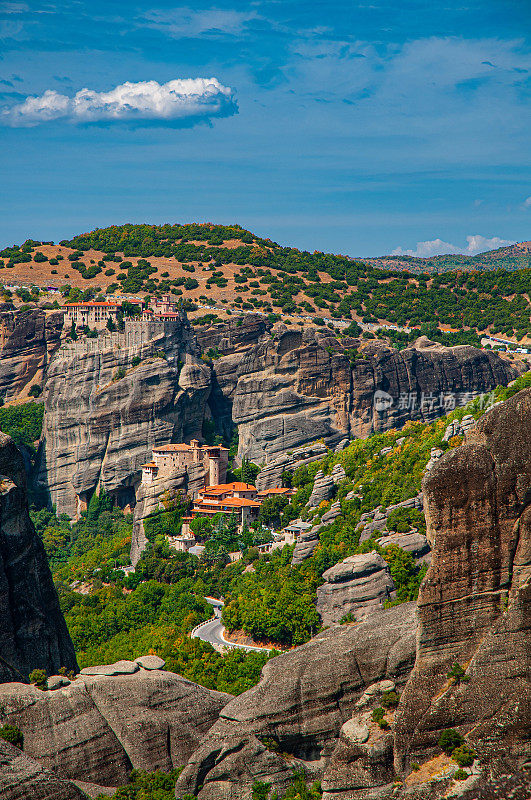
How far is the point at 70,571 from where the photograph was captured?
93.4 m

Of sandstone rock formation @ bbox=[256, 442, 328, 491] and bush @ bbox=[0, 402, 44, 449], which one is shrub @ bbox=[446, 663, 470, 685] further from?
bush @ bbox=[0, 402, 44, 449]

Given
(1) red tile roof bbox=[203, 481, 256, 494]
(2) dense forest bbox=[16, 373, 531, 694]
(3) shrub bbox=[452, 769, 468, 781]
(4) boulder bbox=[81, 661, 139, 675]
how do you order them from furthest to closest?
(1) red tile roof bbox=[203, 481, 256, 494] → (2) dense forest bbox=[16, 373, 531, 694] → (4) boulder bbox=[81, 661, 139, 675] → (3) shrub bbox=[452, 769, 468, 781]

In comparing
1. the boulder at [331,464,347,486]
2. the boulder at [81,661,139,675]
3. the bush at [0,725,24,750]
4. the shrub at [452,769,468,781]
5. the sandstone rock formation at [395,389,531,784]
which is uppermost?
the sandstone rock formation at [395,389,531,784]

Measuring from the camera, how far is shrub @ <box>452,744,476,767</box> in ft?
88.0

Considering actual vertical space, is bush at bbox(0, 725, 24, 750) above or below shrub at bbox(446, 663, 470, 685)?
below

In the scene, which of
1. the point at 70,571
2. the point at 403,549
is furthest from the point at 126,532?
the point at 403,549

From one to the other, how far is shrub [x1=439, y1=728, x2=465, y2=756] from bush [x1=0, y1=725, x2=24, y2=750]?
14.9 meters

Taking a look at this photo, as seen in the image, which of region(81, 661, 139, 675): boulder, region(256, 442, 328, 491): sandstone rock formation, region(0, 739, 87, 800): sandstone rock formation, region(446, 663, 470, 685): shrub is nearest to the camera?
region(446, 663, 470, 685): shrub

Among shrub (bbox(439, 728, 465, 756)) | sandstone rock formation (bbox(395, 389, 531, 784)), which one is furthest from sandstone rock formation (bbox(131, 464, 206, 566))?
shrub (bbox(439, 728, 465, 756))

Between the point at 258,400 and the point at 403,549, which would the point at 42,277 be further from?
the point at 403,549

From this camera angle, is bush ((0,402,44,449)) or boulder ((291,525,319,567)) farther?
bush ((0,402,44,449))

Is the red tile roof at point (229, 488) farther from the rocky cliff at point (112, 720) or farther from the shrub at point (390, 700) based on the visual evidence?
the shrub at point (390, 700)

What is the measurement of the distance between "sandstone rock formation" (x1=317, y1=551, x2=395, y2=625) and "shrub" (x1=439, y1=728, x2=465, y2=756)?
2868 cm

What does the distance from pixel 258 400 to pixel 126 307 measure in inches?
782
